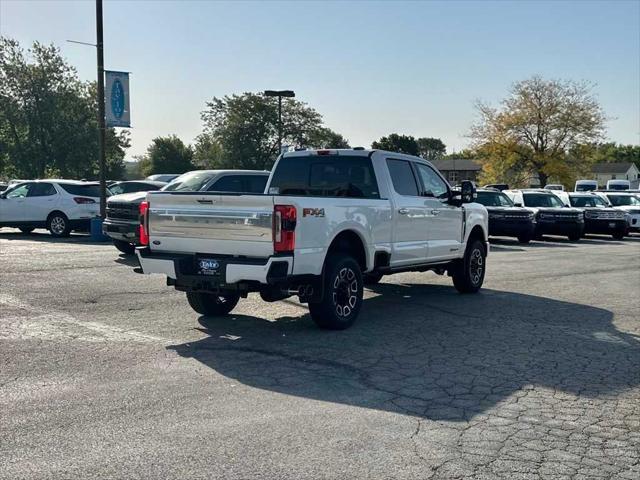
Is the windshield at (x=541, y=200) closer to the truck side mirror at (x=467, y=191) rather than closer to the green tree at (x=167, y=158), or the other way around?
the truck side mirror at (x=467, y=191)

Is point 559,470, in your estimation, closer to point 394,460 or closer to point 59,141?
point 394,460

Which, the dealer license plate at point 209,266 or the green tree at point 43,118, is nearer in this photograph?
the dealer license plate at point 209,266

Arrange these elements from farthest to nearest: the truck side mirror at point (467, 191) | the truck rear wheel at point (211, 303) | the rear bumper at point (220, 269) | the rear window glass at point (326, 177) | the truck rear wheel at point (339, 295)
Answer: the truck side mirror at point (467, 191) < the rear window glass at point (326, 177) < the truck rear wheel at point (211, 303) < the truck rear wheel at point (339, 295) < the rear bumper at point (220, 269)

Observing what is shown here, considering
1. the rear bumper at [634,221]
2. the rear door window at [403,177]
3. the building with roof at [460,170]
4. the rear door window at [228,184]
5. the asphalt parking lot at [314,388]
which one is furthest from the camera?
the building with roof at [460,170]

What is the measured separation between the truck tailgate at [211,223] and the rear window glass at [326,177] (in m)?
2.24

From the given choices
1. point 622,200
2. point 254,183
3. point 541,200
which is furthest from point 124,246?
point 622,200

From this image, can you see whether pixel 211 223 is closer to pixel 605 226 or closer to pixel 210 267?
pixel 210 267

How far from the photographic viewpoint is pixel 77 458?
4.26 meters

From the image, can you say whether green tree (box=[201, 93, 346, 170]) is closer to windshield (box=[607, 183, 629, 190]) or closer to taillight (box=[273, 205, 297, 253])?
windshield (box=[607, 183, 629, 190])

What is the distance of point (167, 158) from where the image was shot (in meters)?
87.6

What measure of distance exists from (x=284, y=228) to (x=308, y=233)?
0.36m

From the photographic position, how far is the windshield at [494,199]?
81.4ft

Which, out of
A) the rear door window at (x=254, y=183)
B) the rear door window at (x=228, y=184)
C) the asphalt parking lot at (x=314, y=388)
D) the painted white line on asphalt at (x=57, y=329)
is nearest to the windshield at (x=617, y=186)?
the rear door window at (x=254, y=183)

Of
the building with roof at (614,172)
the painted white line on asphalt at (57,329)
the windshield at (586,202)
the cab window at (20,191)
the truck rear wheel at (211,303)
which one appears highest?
the building with roof at (614,172)
